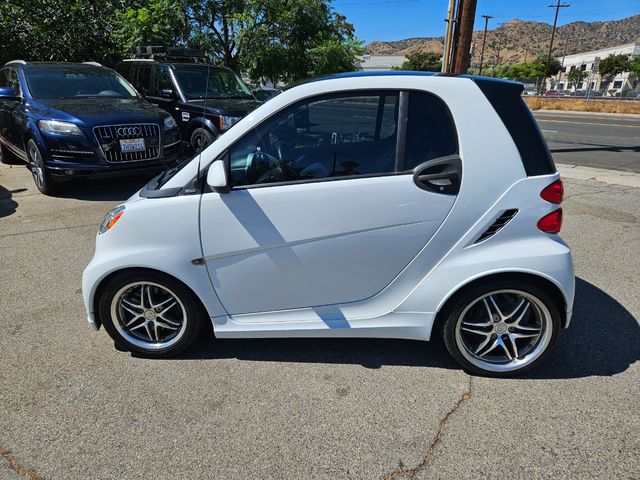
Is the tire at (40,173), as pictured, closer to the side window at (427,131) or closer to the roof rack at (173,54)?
the roof rack at (173,54)

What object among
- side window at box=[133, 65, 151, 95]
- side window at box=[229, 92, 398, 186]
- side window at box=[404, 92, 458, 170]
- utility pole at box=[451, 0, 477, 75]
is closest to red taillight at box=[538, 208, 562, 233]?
side window at box=[404, 92, 458, 170]

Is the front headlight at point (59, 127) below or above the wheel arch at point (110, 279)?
above

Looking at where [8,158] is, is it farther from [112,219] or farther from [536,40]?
[536,40]

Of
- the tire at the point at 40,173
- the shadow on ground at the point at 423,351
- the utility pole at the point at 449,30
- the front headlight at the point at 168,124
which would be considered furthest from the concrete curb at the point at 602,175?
the tire at the point at 40,173

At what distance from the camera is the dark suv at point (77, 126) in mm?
6398

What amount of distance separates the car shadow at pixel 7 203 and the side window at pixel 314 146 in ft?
16.6

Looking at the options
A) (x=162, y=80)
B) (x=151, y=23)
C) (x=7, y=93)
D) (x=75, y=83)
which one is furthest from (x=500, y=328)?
(x=151, y=23)

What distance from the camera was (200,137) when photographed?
27.2ft

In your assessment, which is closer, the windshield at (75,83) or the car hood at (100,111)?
the car hood at (100,111)

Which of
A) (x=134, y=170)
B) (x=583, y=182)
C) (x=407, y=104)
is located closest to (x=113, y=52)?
(x=134, y=170)

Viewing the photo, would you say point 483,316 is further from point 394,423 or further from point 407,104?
point 407,104

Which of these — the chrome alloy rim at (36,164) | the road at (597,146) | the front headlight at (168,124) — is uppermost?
the front headlight at (168,124)

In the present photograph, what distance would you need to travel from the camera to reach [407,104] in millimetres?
2592

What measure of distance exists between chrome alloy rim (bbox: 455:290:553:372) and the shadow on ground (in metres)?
0.16
